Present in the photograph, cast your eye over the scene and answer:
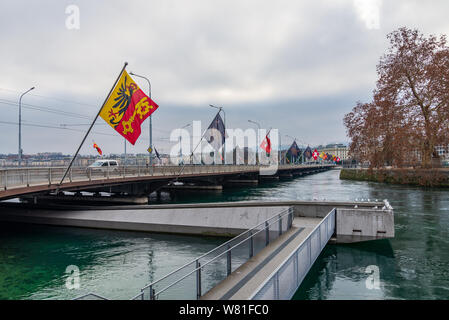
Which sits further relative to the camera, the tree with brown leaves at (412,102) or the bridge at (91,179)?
the tree with brown leaves at (412,102)

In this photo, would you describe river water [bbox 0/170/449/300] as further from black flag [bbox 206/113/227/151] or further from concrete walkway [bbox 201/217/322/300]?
black flag [bbox 206/113/227/151]

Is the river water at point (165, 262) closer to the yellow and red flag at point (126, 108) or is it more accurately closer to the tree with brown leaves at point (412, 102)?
the yellow and red flag at point (126, 108)

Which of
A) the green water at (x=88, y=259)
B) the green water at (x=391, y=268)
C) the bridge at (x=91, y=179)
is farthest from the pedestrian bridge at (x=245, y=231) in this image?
the bridge at (x=91, y=179)

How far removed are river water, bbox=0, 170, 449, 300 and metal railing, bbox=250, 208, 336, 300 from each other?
134 cm

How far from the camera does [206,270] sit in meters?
8.80

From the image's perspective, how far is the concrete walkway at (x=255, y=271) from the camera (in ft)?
29.5

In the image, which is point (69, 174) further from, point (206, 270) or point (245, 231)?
point (206, 270)

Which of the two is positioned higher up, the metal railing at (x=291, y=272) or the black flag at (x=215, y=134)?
the black flag at (x=215, y=134)

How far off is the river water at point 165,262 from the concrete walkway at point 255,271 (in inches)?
57.8

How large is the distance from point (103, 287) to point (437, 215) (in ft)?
86.9

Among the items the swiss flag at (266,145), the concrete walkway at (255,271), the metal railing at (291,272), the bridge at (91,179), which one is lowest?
the concrete walkway at (255,271)

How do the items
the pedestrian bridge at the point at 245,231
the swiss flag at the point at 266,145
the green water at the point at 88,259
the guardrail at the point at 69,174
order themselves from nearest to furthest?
the pedestrian bridge at the point at 245,231 → the green water at the point at 88,259 → the guardrail at the point at 69,174 → the swiss flag at the point at 266,145

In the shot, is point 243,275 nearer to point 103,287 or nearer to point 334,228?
point 103,287

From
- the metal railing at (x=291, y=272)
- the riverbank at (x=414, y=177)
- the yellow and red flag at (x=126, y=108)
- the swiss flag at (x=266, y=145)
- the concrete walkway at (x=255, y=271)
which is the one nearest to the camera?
the metal railing at (x=291, y=272)
